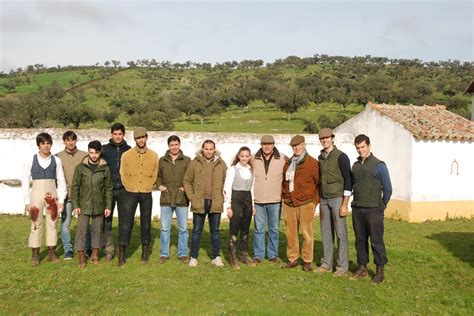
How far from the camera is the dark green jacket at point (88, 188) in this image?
7207 mm

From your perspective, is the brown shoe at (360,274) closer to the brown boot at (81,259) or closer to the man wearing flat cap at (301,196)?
the man wearing flat cap at (301,196)

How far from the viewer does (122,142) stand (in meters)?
7.64

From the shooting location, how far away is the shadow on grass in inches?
360

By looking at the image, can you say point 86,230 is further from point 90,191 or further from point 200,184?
point 200,184

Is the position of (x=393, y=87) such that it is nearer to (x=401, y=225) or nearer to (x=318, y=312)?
(x=401, y=225)

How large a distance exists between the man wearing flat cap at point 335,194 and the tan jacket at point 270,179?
0.71m

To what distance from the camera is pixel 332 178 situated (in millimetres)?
7059

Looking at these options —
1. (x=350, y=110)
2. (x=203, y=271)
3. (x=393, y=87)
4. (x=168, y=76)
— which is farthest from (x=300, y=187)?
(x=168, y=76)

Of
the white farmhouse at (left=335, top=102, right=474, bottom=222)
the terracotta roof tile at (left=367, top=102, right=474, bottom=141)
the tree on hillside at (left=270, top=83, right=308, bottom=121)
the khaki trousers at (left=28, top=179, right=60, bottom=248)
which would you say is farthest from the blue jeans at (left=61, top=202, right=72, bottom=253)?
the tree on hillside at (left=270, top=83, right=308, bottom=121)

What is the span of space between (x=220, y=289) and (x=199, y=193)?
1647 millimetres

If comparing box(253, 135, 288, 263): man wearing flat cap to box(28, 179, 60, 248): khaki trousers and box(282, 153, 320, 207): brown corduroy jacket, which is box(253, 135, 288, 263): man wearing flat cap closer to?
box(282, 153, 320, 207): brown corduroy jacket

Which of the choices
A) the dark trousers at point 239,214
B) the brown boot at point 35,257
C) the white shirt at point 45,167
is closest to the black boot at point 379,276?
the dark trousers at point 239,214

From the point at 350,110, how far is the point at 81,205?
38620 mm

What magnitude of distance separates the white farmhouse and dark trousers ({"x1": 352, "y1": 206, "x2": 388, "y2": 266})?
7631 mm
